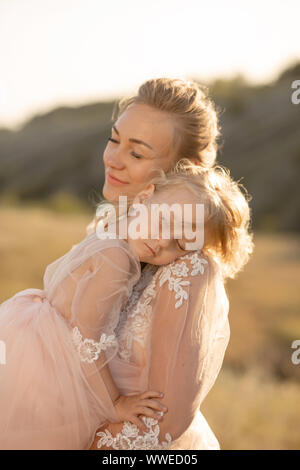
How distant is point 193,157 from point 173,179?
1.24 ft

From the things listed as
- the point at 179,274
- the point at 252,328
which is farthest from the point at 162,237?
the point at 252,328

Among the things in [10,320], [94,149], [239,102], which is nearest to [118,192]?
[10,320]

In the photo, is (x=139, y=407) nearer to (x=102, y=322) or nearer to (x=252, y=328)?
(x=102, y=322)

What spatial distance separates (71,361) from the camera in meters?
2.04

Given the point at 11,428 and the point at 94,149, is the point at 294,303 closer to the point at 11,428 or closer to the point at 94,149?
Answer: the point at 11,428

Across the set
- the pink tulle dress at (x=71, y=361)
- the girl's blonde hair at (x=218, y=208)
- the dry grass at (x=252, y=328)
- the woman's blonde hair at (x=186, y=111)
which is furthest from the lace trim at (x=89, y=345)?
the dry grass at (x=252, y=328)

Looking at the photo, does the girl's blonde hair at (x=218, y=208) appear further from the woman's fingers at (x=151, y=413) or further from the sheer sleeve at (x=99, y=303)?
the woman's fingers at (x=151, y=413)

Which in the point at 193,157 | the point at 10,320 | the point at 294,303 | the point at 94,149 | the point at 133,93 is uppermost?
the point at 94,149

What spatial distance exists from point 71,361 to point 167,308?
40 centimetres

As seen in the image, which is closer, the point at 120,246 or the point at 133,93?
the point at 120,246

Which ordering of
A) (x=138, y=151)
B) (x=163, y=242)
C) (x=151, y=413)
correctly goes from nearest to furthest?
1. (x=151, y=413)
2. (x=163, y=242)
3. (x=138, y=151)

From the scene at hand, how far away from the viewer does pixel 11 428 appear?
81.2 inches

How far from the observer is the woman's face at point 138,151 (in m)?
2.37

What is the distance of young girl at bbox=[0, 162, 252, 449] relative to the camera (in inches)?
79.1
